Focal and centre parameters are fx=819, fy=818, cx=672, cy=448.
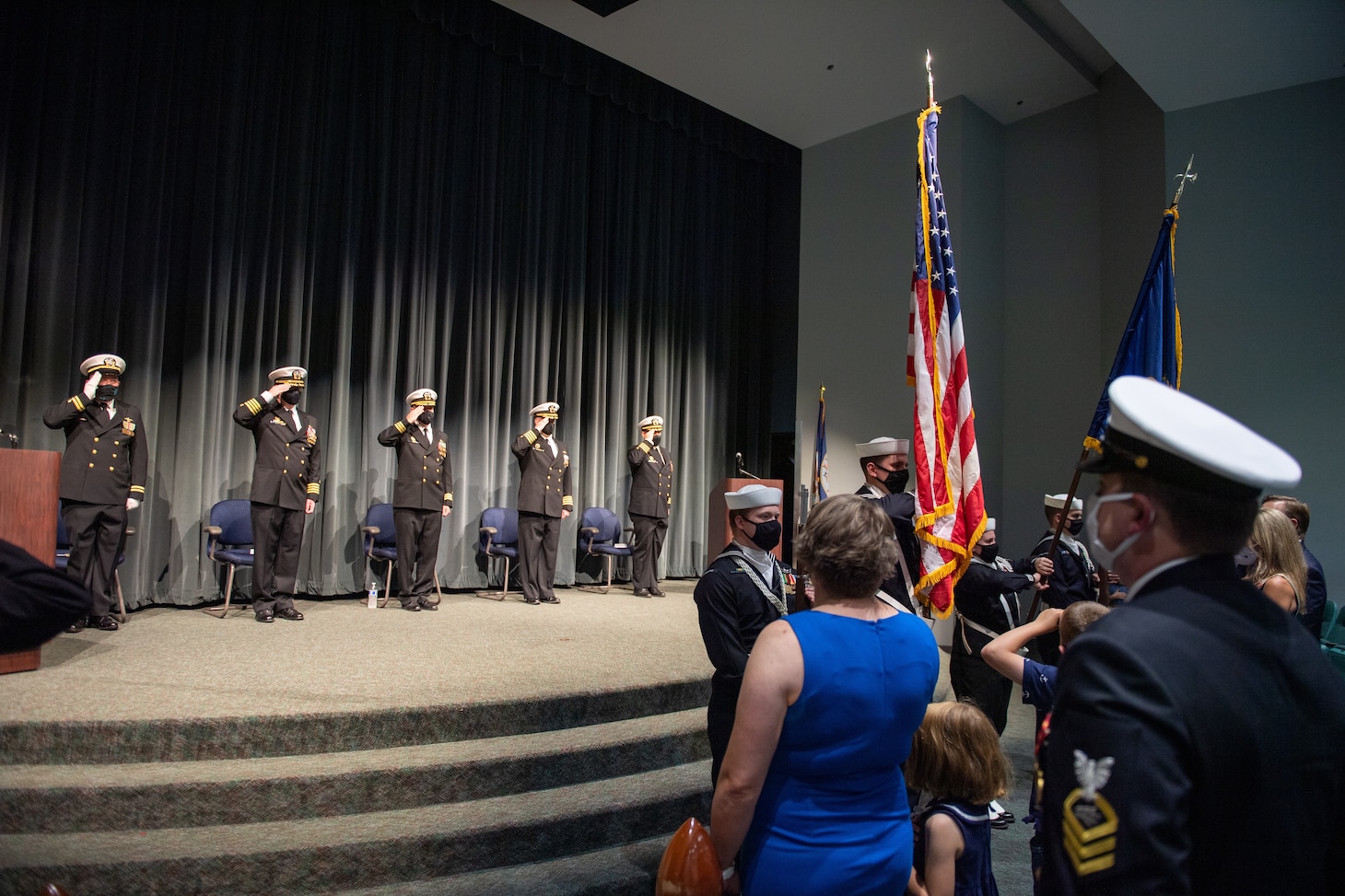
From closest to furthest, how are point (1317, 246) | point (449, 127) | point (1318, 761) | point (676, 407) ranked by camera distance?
1. point (1318, 761)
2. point (1317, 246)
3. point (449, 127)
4. point (676, 407)

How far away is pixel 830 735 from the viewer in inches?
54.1

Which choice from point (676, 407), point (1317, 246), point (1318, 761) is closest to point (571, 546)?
point (676, 407)

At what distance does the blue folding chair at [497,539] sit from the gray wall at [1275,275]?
5507 mm

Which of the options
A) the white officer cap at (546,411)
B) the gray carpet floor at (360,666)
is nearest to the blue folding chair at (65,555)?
the gray carpet floor at (360,666)

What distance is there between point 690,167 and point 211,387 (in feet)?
18.2

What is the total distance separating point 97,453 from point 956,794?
16.3 feet

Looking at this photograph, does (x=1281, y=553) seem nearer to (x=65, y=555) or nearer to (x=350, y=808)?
(x=350, y=808)

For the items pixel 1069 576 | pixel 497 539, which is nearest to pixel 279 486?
pixel 497 539

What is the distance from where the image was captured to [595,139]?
847cm

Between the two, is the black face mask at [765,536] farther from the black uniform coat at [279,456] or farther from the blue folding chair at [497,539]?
the blue folding chair at [497,539]

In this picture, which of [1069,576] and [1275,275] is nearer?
[1069,576]

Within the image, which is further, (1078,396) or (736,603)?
(1078,396)

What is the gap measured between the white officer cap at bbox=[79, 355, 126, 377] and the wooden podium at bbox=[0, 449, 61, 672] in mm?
1216

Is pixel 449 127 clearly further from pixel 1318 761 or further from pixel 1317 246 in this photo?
pixel 1318 761
